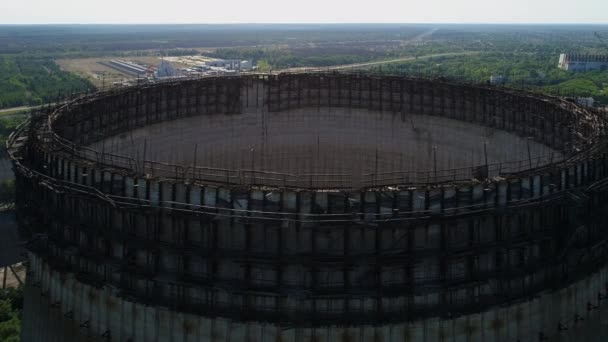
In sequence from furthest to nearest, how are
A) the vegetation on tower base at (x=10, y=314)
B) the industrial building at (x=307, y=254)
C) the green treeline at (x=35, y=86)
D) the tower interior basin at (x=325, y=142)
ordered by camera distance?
1. the green treeline at (x=35, y=86)
2. the tower interior basin at (x=325, y=142)
3. the vegetation on tower base at (x=10, y=314)
4. the industrial building at (x=307, y=254)

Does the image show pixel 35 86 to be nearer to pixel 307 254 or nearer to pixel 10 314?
pixel 10 314

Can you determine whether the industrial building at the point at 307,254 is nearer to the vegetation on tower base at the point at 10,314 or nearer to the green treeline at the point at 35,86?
the vegetation on tower base at the point at 10,314

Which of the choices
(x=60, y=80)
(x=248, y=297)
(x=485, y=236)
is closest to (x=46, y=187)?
(x=248, y=297)

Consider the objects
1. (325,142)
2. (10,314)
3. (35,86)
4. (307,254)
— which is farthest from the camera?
(35,86)

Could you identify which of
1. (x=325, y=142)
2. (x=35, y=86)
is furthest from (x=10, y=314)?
(x=35, y=86)

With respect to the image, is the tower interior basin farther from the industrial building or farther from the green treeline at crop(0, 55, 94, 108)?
the green treeline at crop(0, 55, 94, 108)

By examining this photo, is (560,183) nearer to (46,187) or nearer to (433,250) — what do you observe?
(433,250)

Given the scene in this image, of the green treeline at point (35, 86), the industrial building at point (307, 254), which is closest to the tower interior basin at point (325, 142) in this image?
the industrial building at point (307, 254)

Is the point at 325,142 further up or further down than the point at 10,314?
further up

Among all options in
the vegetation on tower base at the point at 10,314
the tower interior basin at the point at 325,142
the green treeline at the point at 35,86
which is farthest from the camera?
the green treeline at the point at 35,86

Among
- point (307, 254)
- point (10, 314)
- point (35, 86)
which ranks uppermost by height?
point (35, 86)

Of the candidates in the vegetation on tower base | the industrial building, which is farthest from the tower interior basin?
the industrial building

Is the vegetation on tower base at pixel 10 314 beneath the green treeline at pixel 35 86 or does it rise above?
beneath
